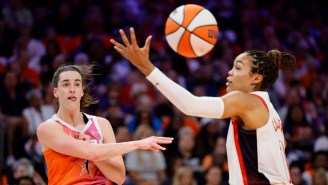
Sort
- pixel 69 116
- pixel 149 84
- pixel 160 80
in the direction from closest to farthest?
pixel 160 80 → pixel 69 116 → pixel 149 84

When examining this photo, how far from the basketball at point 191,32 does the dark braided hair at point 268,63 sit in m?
1.08

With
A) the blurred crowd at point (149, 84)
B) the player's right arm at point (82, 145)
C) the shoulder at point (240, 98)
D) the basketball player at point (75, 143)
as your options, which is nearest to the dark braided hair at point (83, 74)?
the basketball player at point (75, 143)

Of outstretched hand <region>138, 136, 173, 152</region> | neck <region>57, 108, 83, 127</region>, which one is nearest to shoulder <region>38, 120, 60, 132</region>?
neck <region>57, 108, 83, 127</region>

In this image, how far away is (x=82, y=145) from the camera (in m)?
4.70

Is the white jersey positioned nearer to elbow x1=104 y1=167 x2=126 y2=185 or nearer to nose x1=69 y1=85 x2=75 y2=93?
elbow x1=104 y1=167 x2=126 y2=185

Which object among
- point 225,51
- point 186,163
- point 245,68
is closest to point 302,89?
point 225,51

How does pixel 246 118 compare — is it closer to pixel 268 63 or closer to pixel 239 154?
pixel 239 154

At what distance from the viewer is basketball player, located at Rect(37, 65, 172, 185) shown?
4.69 m

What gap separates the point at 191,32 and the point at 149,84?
5844 mm

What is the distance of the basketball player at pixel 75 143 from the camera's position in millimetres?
4691

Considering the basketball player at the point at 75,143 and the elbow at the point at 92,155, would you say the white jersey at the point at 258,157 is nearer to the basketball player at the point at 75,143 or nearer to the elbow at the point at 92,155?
the basketball player at the point at 75,143

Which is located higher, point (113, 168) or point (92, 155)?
point (92, 155)

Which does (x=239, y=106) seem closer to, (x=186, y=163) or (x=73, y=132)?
(x=73, y=132)

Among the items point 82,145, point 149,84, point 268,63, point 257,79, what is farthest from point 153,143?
point 149,84
